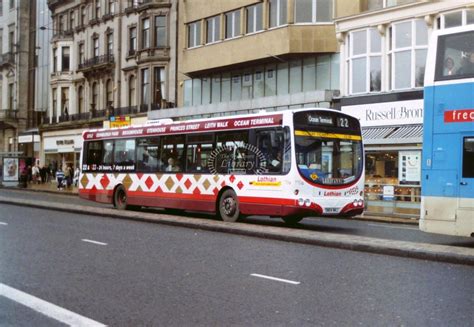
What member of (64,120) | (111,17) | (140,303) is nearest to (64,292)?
(140,303)

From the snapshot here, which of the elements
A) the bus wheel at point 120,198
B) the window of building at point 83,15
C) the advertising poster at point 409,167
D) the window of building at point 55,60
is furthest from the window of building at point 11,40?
the advertising poster at point 409,167

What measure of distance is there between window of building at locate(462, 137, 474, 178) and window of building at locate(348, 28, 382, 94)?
16471 mm

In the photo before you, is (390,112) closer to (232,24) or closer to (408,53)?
(408,53)

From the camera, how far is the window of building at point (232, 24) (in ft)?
111

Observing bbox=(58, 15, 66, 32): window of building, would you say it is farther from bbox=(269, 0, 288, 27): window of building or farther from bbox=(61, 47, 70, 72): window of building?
bbox=(269, 0, 288, 27): window of building

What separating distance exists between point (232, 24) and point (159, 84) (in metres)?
9.12

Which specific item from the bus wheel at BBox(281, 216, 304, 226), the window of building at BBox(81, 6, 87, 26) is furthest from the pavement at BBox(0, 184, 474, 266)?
the window of building at BBox(81, 6, 87, 26)

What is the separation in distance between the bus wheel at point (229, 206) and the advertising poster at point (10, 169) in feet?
92.5

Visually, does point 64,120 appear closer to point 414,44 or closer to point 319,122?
point 414,44

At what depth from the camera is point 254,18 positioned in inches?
1292

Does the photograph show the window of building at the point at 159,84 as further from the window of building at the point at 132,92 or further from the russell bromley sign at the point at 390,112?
the russell bromley sign at the point at 390,112

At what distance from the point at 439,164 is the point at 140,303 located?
7.47 meters

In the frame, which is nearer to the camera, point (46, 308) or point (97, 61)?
point (46, 308)

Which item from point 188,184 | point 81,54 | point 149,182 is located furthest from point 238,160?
point 81,54
